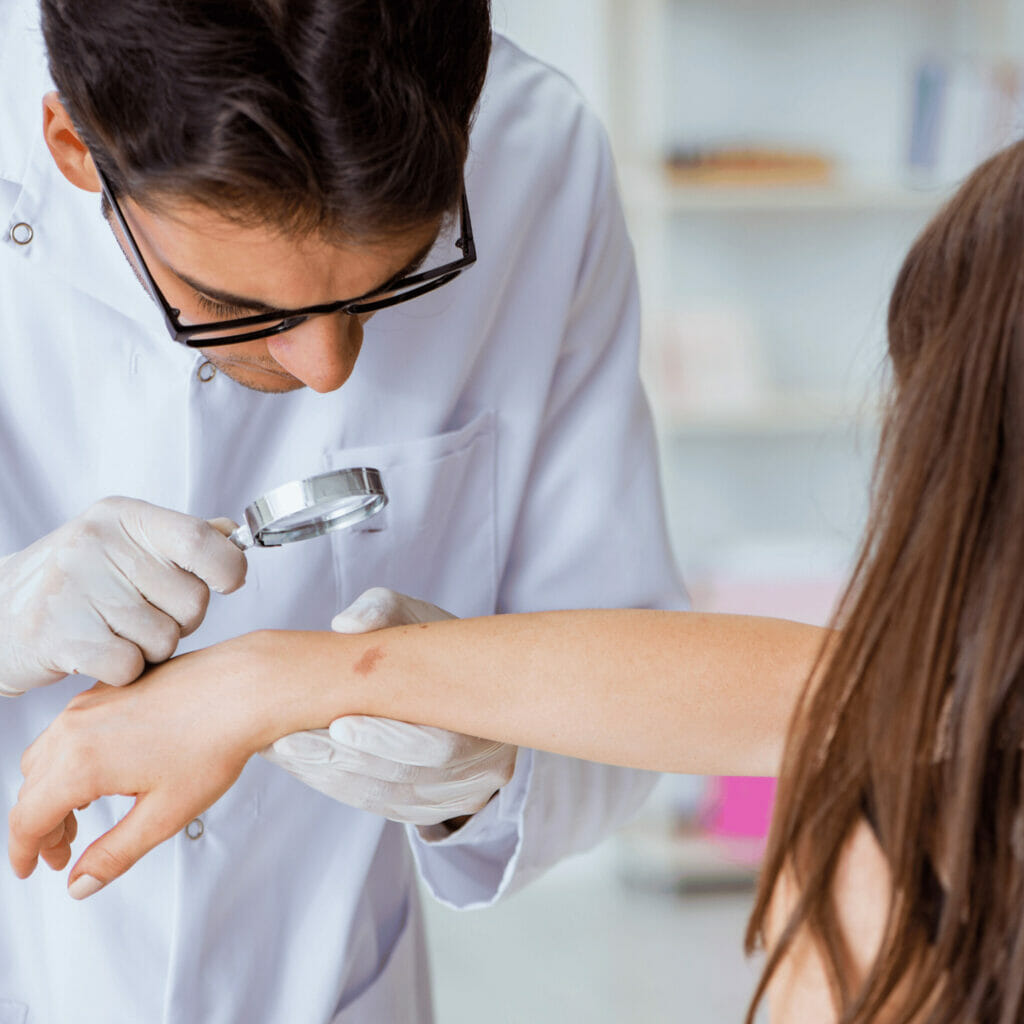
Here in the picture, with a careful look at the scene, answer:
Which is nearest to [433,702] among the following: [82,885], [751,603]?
[82,885]

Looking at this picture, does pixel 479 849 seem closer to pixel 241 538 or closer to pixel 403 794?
pixel 403 794

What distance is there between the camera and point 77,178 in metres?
0.89

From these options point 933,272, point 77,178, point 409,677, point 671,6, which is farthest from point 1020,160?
point 671,6

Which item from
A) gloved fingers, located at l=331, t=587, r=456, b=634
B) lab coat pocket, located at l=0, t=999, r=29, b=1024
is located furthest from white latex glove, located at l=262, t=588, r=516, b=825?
lab coat pocket, located at l=0, t=999, r=29, b=1024

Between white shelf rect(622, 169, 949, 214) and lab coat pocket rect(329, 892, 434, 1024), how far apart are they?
6.26 ft

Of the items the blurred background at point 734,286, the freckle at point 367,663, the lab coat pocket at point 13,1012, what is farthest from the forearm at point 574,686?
the blurred background at point 734,286

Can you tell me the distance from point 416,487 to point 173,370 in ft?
0.75

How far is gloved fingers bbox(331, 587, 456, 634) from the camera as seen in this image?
93cm

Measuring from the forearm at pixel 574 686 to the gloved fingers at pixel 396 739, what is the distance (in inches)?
0.4

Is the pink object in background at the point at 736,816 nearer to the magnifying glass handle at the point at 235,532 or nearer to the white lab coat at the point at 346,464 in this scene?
the white lab coat at the point at 346,464

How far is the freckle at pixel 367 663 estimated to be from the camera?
905 mm

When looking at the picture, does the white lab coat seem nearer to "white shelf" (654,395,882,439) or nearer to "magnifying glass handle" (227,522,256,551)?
"magnifying glass handle" (227,522,256,551)

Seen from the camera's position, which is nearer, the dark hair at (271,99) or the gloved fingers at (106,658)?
the dark hair at (271,99)

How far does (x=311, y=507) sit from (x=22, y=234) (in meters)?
0.34
